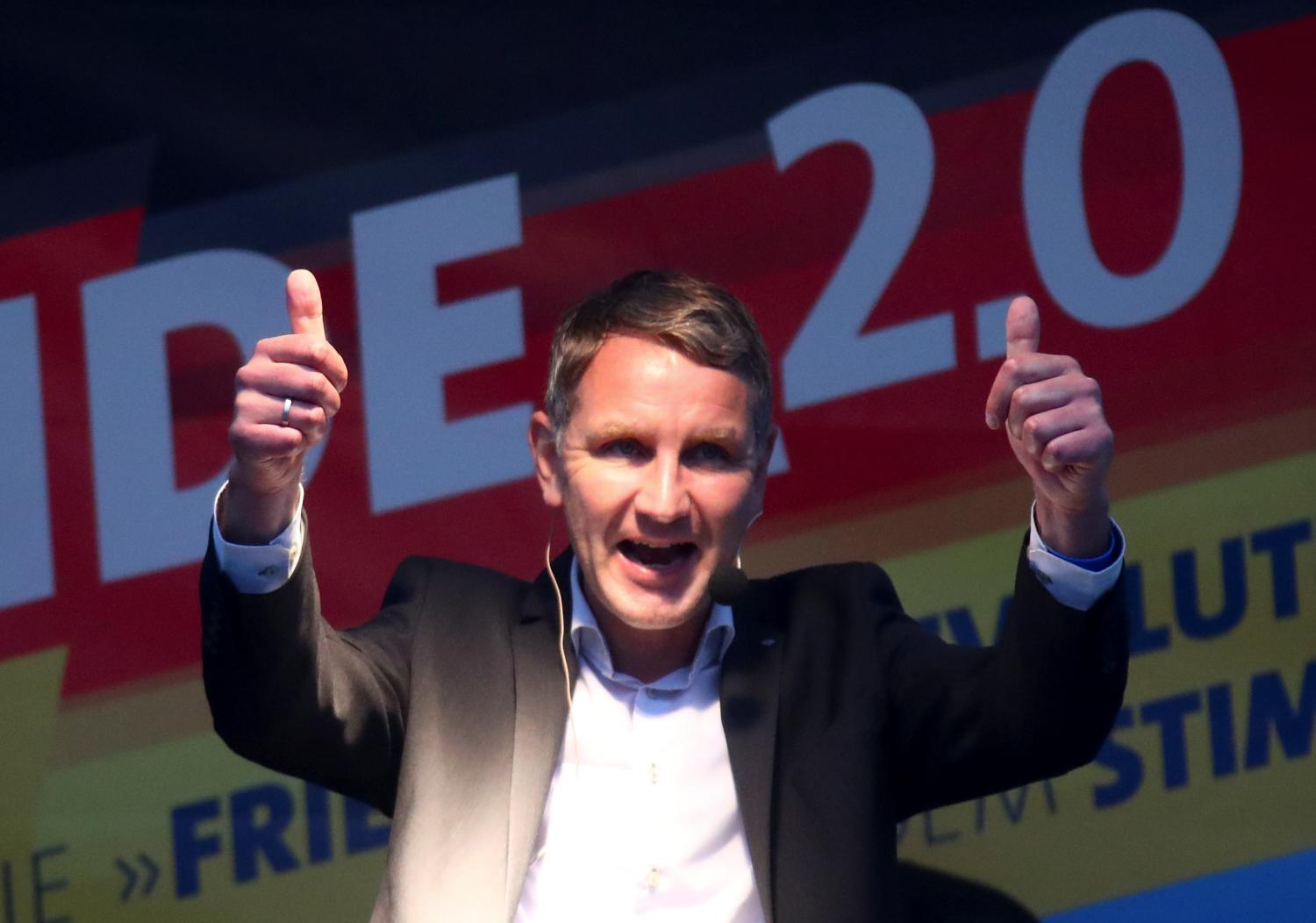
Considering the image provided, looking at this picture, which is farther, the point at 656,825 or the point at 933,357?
the point at 933,357

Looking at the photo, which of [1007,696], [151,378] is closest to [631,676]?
[1007,696]

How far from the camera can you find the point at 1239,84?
2842 millimetres

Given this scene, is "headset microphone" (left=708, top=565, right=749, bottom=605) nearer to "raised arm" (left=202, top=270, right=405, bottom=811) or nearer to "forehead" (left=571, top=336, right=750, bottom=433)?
"forehead" (left=571, top=336, right=750, bottom=433)

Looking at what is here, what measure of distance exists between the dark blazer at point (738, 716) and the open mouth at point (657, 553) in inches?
5.5

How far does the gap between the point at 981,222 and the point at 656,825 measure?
123cm

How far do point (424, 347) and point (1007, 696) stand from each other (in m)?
1.26

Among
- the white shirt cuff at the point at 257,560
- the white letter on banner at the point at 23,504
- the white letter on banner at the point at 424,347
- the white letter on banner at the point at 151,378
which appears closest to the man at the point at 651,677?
the white shirt cuff at the point at 257,560

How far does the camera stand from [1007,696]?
6.62 feet

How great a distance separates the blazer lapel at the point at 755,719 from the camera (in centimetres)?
205

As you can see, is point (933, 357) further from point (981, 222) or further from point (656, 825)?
point (656, 825)

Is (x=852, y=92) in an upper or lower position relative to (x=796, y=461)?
upper

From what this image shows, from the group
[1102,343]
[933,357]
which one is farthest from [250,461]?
[1102,343]

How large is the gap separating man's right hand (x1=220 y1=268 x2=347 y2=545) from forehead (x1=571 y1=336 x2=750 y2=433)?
37 centimetres

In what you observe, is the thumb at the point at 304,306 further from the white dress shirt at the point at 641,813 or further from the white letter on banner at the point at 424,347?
the white letter on banner at the point at 424,347
